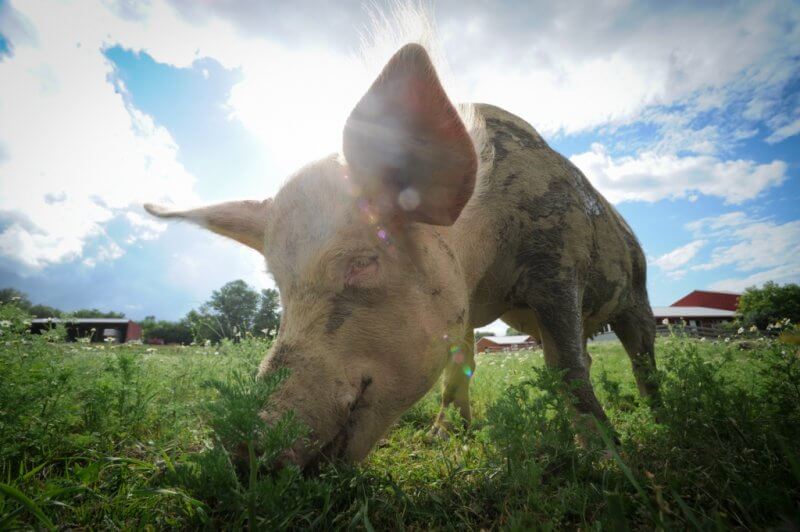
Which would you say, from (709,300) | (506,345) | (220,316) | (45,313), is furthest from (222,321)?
(709,300)

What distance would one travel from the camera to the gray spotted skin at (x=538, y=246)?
2674 mm

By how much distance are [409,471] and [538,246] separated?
169cm

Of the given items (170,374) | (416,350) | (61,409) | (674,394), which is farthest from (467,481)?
(170,374)

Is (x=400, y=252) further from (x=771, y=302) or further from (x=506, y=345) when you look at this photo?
(x=771, y=302)

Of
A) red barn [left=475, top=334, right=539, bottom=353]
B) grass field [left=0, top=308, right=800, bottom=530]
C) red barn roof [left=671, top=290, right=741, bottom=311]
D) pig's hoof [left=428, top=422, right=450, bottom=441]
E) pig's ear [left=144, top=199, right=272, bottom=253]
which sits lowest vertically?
red barn [left=475, top=334, right=539, bottom=353]

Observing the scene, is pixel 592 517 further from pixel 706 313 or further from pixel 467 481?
pixel 706 313

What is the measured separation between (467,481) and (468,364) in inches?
88.3

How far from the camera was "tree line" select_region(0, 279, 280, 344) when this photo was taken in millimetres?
4646

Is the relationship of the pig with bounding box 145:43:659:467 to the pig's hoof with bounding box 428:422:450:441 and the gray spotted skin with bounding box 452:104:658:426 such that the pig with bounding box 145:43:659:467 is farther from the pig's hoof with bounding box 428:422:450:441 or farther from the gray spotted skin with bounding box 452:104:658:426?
the pig's hoof with bounding box 428:422:450:441

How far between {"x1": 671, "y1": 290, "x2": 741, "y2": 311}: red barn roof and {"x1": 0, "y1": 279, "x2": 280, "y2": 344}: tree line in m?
53.3

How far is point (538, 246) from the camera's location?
2764 millimetres

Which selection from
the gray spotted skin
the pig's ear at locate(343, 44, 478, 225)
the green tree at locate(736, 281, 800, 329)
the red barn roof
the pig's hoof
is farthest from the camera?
the red barn roof

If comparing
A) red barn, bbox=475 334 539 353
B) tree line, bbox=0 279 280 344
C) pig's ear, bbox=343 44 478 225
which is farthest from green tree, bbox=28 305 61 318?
red barn, bbox=475 334 539 353

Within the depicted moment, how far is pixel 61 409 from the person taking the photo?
1896 millimetres
